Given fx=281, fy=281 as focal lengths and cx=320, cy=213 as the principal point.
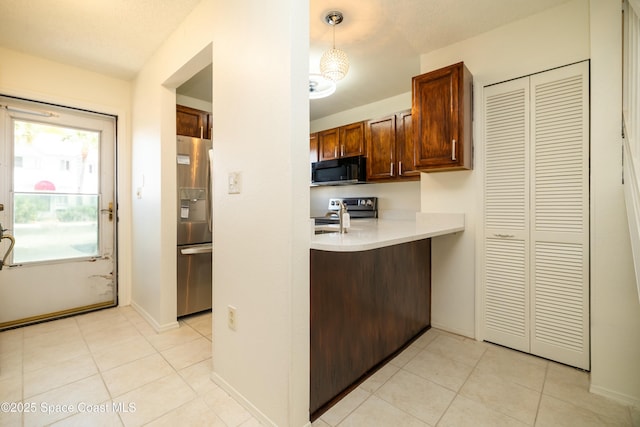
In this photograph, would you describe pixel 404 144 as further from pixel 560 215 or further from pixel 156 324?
pixel 156 324

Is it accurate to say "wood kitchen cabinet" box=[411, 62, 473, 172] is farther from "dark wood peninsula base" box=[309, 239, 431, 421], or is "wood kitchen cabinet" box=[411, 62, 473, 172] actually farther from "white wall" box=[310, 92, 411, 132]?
"white wall" box=[310, 92, 411, 132]

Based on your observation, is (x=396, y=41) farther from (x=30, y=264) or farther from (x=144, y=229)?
(x=30, y=264)

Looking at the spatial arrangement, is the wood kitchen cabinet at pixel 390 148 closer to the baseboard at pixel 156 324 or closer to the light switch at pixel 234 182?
the light switch at pixel 234 182

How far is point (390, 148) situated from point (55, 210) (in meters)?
3.49

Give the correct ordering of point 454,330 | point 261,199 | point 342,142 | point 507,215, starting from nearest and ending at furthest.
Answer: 1. point 261,199
2. point 507,215
3. point 454,330
4. point 342,142

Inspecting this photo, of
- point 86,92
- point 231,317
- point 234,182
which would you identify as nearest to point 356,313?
point 231,317

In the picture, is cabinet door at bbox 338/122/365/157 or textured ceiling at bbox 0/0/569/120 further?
cabinet door at bbox 338/122/365/157

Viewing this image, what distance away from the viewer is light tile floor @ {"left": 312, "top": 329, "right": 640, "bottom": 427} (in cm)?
140

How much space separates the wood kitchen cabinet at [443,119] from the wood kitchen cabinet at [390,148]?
0.75 m

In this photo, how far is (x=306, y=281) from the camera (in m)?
1.32

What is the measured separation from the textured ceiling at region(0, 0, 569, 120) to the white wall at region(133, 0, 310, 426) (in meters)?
0.45

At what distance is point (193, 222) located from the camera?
2.75 metres

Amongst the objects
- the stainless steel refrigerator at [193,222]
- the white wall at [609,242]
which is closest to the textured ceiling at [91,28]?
the stainless steel refrigerator at [193,222]

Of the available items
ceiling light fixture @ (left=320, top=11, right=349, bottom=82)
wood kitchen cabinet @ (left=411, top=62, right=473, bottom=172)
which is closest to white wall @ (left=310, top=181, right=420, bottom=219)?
wood kitchen cabinet @ (left=411, top=62, right=473, bottom=172)
